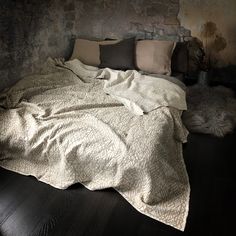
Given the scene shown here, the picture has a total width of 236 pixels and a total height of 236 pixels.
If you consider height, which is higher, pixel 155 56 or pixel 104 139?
pixel 155 56

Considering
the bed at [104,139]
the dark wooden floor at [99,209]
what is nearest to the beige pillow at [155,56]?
the bed at [104,139]

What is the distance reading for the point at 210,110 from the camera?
112 inches

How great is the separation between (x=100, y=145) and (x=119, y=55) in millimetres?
1660

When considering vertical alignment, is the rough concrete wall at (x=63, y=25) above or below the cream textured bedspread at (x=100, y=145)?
above

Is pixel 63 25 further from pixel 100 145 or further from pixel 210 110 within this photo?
pixel 100 145

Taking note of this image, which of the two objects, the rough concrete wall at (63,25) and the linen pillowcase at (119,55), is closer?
the rough concrete wall at (63,25)

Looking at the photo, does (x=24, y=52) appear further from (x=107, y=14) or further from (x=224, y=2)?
(x=224, y=2)

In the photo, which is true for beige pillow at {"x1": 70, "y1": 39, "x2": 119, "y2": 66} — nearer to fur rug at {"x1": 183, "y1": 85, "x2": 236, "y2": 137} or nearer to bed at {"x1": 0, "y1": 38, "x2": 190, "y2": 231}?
bed at {"x1": 0, "y1": 38, "x2": 190, "y2": 231}

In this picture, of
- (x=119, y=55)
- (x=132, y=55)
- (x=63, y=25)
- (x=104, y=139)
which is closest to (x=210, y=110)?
(x=132, y=55)

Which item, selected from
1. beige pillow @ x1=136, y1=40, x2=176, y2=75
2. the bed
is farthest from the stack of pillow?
the bed

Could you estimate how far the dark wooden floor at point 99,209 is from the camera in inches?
63.6

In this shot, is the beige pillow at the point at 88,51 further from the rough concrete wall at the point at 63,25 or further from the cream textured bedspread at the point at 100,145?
the cream textured bedspread at the point at 100,145

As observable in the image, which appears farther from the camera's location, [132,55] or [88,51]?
[88,51]

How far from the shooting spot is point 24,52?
2.83m
